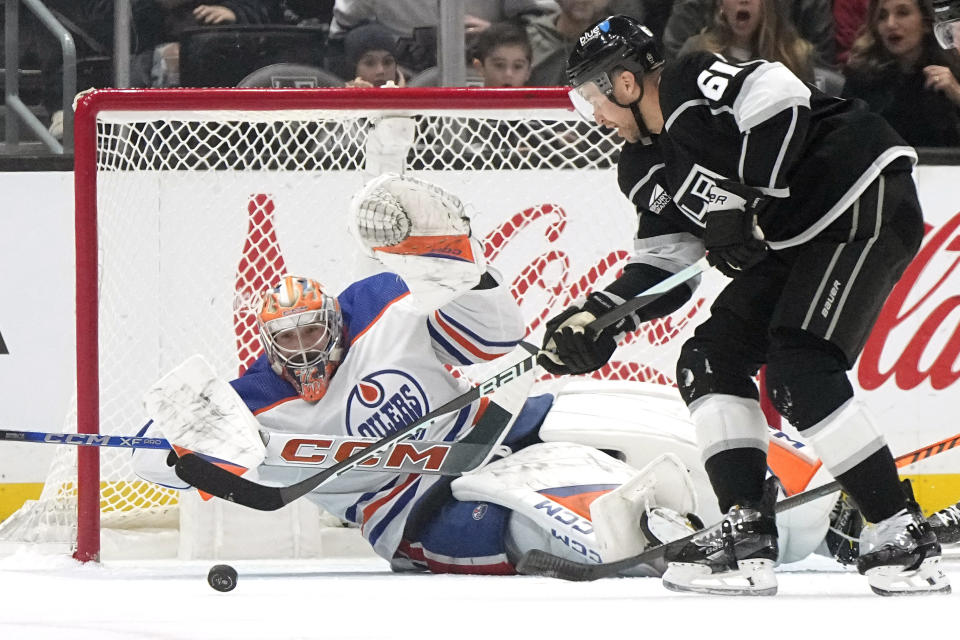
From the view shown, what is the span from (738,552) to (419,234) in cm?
89

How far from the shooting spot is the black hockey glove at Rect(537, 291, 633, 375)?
7.77ft

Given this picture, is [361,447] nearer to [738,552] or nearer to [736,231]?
[738,552]

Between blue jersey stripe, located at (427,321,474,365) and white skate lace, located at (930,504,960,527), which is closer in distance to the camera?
white skate lace, located at (930,504,960,527)

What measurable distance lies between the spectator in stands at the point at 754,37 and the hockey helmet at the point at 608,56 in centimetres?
161

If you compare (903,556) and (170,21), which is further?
(170,21)

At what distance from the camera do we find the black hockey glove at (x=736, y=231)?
2.10 m

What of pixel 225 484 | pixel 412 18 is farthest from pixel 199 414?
pixel 412 18

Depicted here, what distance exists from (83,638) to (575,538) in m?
1.18

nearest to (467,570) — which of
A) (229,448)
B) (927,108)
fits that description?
(229,448)

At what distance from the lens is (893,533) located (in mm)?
2084

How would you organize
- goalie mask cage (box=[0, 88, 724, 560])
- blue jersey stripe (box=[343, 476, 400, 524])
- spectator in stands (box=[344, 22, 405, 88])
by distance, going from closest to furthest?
1. blue jersey stripe (box=[343, 476, 400, 524])
2. goalie mask cage (box=[0, 88, 724, 560])
3. spectator in stands (box=[344, 22, 405, 88])

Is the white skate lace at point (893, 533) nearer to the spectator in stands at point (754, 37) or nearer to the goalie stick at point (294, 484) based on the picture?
the goalie stick at point (294, 484)

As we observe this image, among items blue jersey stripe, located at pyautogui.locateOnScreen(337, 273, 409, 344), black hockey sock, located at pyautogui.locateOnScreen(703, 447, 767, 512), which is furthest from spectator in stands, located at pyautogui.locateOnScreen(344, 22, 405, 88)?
black hockey sock, located at pyautogui.locateOnScreen(703, 447, 767, 512)

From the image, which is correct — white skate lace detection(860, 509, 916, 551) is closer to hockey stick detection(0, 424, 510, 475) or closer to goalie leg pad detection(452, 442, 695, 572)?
goalie leg pad detection(452, 442, 695, 572)
